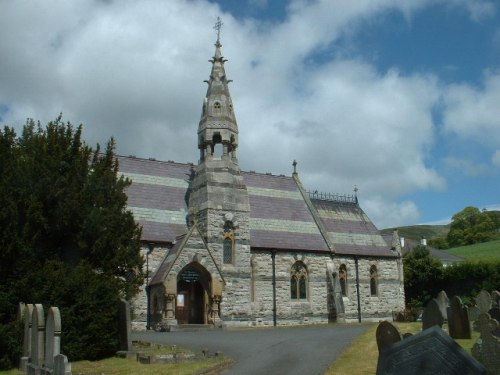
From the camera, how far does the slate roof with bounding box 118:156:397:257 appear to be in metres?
33.2

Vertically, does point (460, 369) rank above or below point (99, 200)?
below

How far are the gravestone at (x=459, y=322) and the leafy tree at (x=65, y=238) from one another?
34.2 feet

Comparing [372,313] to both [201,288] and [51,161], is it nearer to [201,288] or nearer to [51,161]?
[201,288]

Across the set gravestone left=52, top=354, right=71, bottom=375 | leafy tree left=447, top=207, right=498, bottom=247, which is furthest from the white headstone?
leafy tree left=447, top=207, right=498, bottom=247

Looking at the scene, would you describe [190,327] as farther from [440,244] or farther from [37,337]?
[440,244]

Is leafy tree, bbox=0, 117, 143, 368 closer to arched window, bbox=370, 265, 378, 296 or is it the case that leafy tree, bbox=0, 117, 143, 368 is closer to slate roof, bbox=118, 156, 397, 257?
slate roof, bbox=118, 156, 397, 257

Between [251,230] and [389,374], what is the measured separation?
28.6 meters

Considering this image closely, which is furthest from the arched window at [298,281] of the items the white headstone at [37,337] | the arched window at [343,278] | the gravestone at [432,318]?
the white headstone at [37,337]

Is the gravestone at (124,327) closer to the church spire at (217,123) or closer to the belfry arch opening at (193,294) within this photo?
the belfry arch opening at (193,294)

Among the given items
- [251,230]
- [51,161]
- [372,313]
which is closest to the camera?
[51,161]

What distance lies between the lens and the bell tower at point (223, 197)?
32.6m

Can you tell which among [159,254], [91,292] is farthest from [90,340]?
[159,254]

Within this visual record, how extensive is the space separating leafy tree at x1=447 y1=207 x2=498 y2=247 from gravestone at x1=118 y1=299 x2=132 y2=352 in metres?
93.2

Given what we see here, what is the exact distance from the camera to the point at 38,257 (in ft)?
58.2
